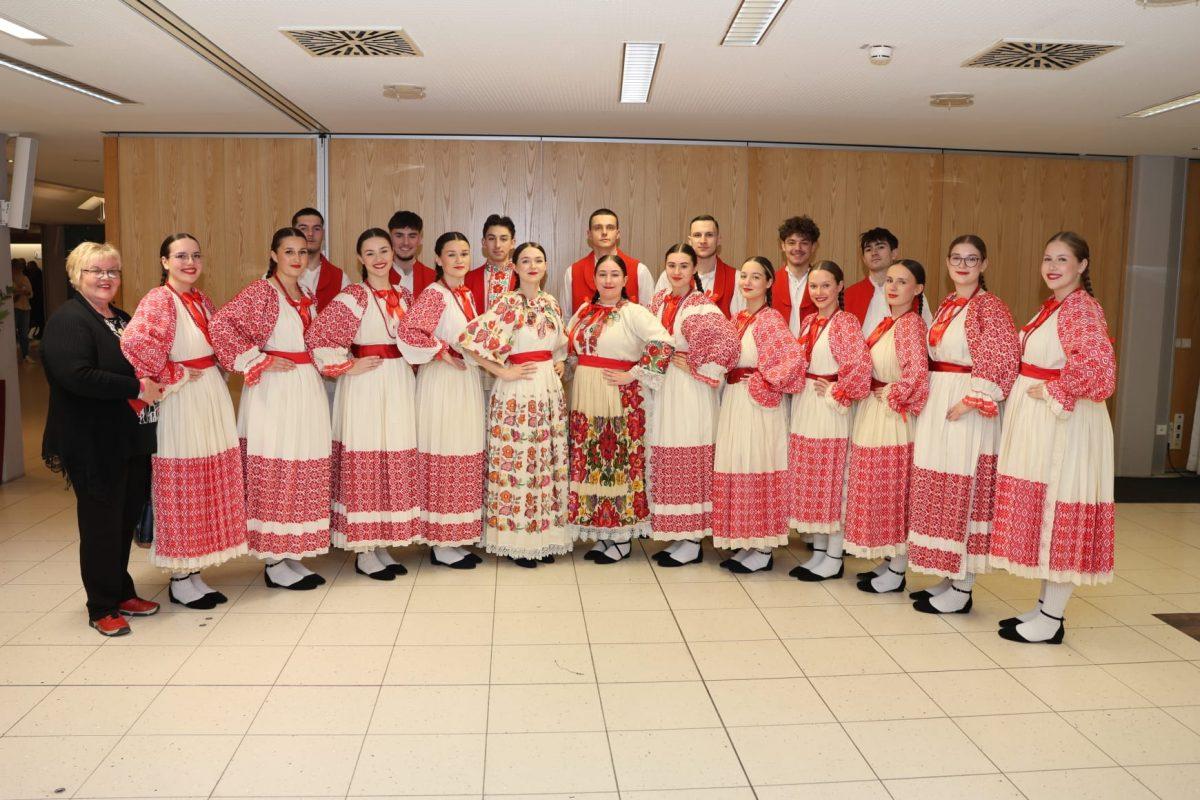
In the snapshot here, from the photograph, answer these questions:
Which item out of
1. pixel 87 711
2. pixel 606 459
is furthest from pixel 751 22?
pixel 87 711

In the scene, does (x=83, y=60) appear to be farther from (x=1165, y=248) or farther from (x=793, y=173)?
(x=1165, y=248)

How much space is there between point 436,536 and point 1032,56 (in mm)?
3786

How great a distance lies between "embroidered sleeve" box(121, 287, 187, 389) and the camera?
146 inches

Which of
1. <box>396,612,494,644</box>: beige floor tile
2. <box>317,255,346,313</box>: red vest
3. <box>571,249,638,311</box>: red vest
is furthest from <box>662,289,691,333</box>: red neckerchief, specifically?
<box>317,255,346,313</box>: red vest

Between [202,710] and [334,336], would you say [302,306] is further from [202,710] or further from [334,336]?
[202,710]

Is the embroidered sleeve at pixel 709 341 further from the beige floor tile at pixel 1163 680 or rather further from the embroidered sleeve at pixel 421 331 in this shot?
the beige floor tile at pixel 1163 680

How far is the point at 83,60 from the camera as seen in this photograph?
4.45m

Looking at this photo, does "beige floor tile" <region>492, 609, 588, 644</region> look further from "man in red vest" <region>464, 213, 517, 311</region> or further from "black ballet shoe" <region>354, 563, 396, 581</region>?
"man in red vest" <region>464, 213, 517, 311</region>

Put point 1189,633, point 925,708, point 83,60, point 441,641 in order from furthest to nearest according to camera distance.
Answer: point 83,60
point 1189,633
point 441,641
point 925,708

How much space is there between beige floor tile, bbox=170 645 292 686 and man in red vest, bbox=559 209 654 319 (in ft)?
8.21

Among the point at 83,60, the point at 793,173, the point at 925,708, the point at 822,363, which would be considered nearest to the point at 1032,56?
the point at 822,363

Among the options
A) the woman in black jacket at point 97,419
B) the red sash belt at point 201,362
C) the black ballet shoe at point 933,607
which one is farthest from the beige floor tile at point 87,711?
the black ballet shoe at point 933,607

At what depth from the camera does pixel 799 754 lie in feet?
9.49

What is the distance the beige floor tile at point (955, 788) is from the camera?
266cm
